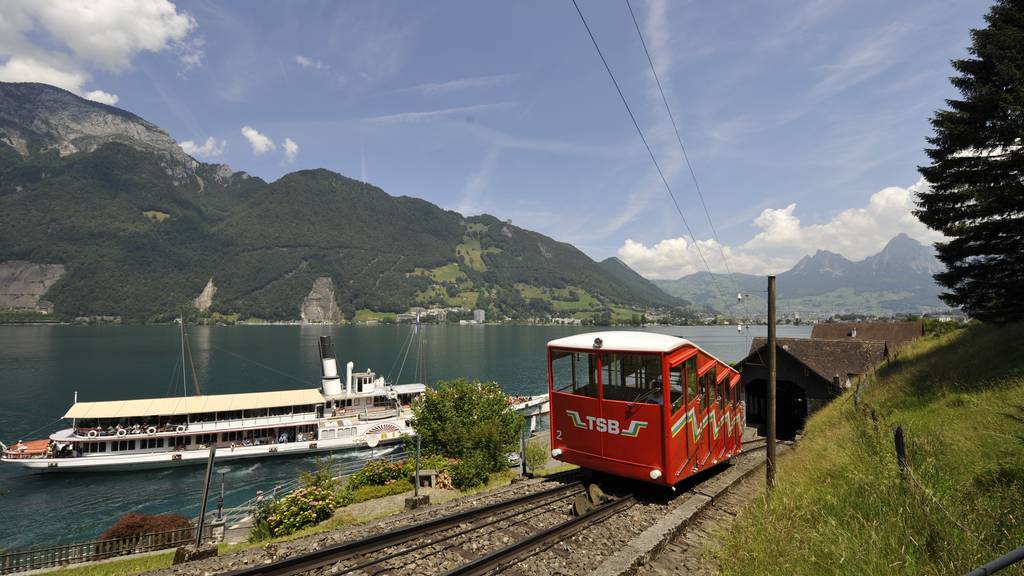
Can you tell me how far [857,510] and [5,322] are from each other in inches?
11477

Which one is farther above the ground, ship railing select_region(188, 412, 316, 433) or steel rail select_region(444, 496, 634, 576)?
steel rail select_region(444, 496, 634, 576)

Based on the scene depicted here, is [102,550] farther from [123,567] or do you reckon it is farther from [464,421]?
[464,421]

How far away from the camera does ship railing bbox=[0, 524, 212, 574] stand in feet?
42.1

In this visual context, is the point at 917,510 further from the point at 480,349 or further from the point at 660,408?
the point at 480,349

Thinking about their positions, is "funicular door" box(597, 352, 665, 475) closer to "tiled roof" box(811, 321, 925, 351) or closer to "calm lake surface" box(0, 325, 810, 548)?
"calm lake surface" box(0, 325, 810, 548)

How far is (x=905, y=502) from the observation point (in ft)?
19.8

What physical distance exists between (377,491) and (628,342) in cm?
1149

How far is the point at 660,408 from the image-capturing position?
936cm

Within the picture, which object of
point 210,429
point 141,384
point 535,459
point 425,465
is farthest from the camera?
point 141,384

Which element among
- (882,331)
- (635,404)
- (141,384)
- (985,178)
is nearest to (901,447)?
(635,404)

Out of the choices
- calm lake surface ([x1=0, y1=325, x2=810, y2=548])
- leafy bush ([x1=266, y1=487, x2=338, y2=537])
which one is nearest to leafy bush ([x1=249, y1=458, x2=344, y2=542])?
leafy bush ([x1=266, y1=487, x2=338, y2=537])

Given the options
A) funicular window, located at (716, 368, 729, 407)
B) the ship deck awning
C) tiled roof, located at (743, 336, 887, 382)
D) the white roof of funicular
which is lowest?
the ship deck awning

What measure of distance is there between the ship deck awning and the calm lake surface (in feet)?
15.0

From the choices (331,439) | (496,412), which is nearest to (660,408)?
(496,412)
